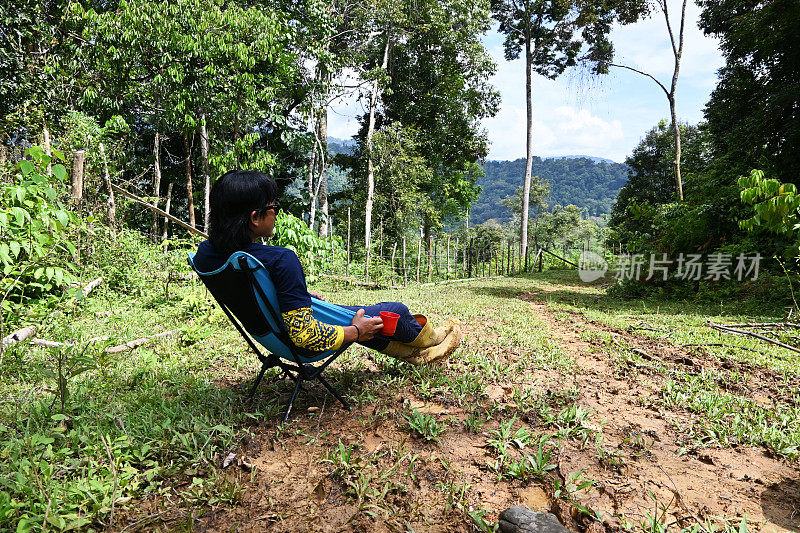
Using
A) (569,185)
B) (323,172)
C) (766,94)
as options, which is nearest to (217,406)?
(766,94)

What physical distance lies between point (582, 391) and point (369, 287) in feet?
26.0

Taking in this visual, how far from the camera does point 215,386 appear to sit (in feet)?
9.50

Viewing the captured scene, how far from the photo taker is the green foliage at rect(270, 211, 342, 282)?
8000mm

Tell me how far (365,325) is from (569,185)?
444ft

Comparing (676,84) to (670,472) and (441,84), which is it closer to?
(441,84)

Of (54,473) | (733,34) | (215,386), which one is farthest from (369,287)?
(733,34)

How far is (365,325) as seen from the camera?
2.28 metres

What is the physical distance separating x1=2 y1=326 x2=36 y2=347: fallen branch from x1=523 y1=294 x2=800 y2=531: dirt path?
4268mm

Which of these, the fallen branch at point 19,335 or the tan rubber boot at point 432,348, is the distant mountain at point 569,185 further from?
the fallen branch at point 19,335

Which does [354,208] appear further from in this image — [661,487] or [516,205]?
[516,205]

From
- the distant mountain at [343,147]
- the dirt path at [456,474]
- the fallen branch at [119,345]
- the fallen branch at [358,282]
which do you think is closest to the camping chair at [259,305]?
the dirt path at [456,474]

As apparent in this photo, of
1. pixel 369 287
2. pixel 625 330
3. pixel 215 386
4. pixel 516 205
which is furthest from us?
pixel 516 205

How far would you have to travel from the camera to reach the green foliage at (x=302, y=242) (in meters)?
8.00

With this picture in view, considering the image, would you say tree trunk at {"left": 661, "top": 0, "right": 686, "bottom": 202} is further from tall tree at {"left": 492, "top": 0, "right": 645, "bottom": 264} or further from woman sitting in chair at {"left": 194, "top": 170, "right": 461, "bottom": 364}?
woman sitting in chair at {"left": 194, "top": 170, "right": 461, "bottom": 364}
